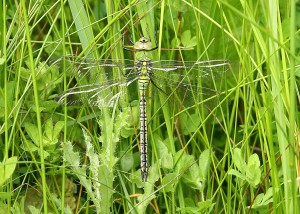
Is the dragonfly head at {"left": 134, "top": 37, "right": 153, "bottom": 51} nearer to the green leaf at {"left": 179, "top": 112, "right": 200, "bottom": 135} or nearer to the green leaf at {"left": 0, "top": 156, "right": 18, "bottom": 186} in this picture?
the green leaf at {"left": 179, "top": 112, "right": 200, "bottom": 135}

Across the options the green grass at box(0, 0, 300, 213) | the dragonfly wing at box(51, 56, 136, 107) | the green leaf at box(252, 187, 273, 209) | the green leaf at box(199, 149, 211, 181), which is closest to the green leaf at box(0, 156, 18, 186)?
the green grass at box(0, 0, 300, 213)

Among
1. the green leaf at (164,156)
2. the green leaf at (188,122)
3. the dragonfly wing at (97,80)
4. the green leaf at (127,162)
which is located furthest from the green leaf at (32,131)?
the green leaf at (188,122)

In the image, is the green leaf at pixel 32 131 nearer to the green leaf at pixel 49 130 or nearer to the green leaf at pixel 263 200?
the green leaf at pixel 49 130

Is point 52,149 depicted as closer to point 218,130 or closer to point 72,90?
point 72,90

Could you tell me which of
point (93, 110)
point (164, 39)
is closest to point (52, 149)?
point (93, 110)

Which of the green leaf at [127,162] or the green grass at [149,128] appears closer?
the green grass at [149,128]

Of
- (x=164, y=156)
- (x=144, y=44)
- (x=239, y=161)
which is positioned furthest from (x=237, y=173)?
(x=144, y=44)

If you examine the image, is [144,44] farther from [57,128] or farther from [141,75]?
[57,128]
